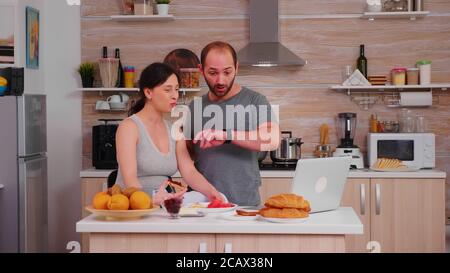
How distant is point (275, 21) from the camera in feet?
18.5

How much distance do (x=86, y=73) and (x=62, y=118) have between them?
44 cm

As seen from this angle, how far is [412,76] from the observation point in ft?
18.4

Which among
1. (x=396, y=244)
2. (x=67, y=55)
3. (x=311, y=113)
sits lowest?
(x=396, y=244)

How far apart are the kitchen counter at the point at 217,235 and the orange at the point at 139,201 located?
0.06m

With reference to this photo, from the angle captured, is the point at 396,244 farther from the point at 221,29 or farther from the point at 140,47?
the point at 140,47

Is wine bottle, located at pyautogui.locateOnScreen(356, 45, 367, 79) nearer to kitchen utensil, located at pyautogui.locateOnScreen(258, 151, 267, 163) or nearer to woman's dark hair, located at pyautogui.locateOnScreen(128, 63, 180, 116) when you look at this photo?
kitchen utensil, located at pyautogui.locateOnScreen(258, 151, 267, 163)

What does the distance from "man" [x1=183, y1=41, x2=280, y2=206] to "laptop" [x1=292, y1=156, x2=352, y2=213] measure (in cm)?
47

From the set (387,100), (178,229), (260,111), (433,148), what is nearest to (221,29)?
(387,100)

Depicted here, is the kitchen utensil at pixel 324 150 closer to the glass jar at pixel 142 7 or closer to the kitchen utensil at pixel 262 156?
the kitchen utensil at pixel 262 156

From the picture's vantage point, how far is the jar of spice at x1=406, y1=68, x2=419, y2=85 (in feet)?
18.3

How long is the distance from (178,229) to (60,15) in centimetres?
354

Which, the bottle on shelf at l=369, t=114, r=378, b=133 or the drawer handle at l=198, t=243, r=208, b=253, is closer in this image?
the drawer handle at l=198, t=243, r=208, b=253

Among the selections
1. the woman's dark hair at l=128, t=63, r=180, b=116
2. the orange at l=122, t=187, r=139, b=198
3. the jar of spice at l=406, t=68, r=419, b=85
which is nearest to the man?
the woman's dark hair at l=128, t=63, r=180, b=116
